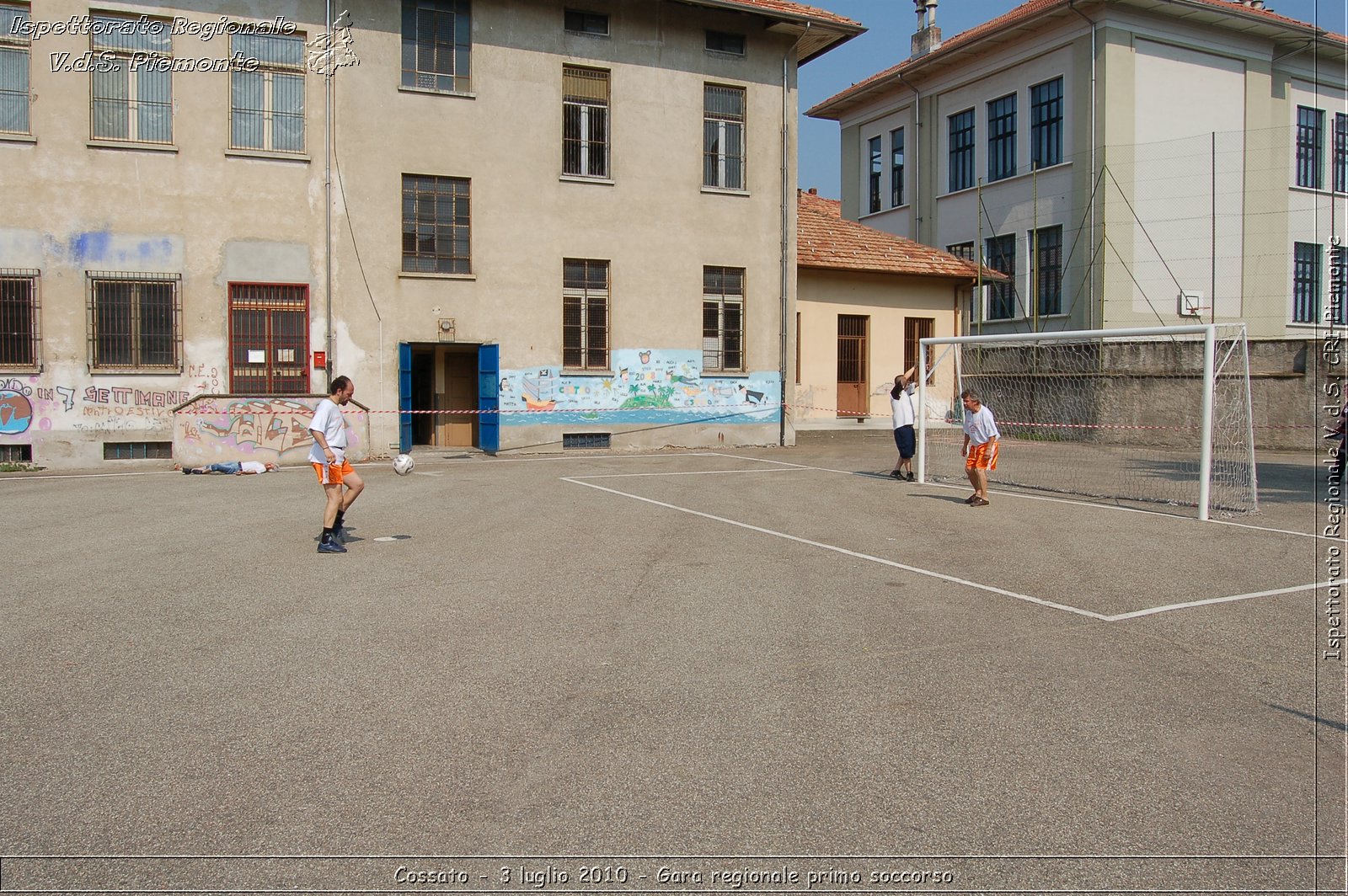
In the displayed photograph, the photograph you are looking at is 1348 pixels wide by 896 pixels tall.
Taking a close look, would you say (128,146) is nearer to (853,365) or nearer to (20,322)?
(20,322)

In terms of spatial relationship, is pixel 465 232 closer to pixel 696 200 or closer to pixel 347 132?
pixel 347 132

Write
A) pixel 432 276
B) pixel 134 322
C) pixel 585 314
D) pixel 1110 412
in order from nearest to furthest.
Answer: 1. pixel 134 322
2. pixel 432 276
3. pixel 585 314
4. pixel 1110 412

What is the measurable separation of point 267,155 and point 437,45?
4.34 metres

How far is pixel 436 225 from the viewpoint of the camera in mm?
23000

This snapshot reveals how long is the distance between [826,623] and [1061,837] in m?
3.48

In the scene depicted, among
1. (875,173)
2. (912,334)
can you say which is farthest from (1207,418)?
(875,173)

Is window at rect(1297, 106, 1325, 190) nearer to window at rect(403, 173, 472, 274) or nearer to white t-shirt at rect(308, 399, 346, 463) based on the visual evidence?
window at rect(403, 173, 472, 274)

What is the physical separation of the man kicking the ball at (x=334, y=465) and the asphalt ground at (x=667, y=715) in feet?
0.91

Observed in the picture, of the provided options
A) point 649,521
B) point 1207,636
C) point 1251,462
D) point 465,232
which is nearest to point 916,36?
point 465,232

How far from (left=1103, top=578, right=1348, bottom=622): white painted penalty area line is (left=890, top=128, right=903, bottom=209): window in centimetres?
3231

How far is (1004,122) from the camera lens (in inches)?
1357

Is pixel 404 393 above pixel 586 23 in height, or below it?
below

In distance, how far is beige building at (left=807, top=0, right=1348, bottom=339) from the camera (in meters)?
28.3

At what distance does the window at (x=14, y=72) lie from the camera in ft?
66.2
